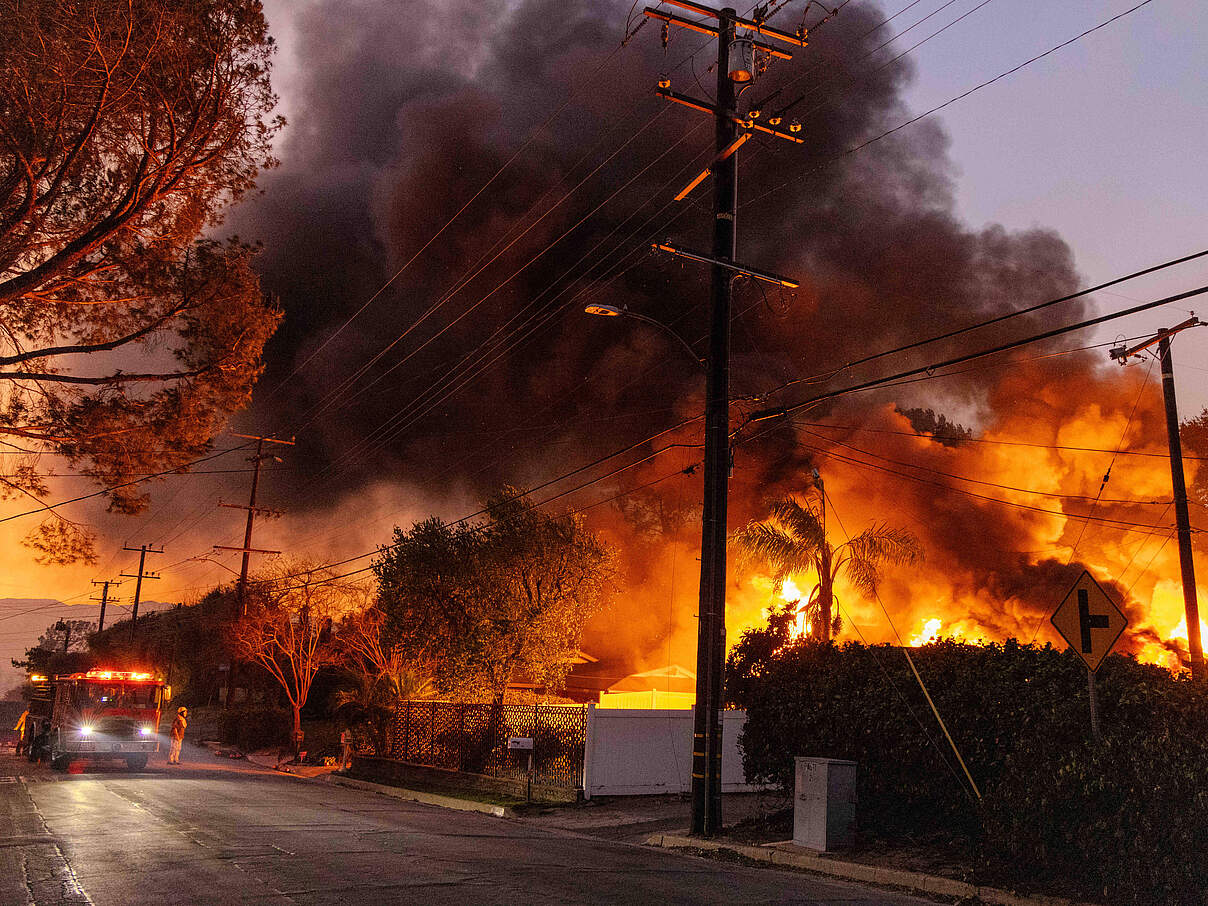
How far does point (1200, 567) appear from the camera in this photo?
160 ft

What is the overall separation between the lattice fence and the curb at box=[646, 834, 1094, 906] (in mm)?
5512

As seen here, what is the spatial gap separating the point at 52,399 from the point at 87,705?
12.6 m

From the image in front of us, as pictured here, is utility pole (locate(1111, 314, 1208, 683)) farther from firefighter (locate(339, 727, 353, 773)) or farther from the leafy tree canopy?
firefighter (locate(339, 727, 353, 773))

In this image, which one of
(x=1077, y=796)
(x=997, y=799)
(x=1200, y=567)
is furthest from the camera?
(x=1200, y=567)

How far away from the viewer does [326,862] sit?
10414 mm

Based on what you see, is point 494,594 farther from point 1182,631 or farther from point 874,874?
point 1182,631

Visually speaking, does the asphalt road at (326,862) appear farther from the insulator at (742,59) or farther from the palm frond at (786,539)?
the palm frond at (786,539)

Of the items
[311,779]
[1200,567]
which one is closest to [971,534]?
[1200,567]

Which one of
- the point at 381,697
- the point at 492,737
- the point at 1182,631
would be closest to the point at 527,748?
the point at 492,737

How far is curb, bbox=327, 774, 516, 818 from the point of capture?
18484mm

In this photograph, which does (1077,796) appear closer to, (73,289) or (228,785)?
(73,289)

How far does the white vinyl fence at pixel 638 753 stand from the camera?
749 inches

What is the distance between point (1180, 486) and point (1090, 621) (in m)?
14.6

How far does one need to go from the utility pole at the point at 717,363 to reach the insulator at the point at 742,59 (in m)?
0.02
